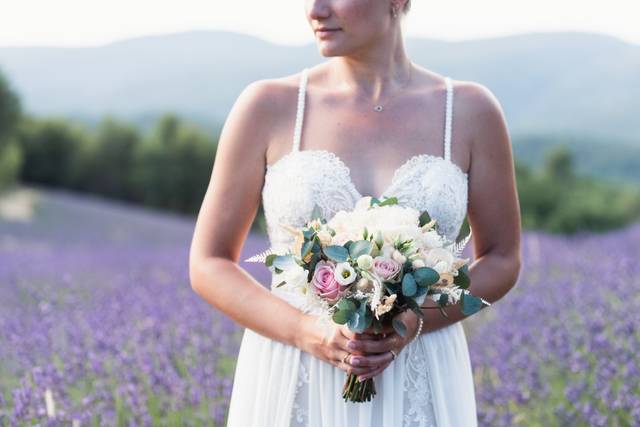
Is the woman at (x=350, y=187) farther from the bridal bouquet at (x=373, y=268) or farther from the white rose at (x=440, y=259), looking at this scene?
the white rose at (x=440, y=259)

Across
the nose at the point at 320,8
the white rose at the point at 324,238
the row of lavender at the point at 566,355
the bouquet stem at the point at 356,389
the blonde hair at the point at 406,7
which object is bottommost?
the row of lavender at the point at 566,355

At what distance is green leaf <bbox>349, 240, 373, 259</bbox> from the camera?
6.15ft

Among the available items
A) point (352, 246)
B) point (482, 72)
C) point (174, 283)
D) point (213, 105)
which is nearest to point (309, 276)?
point (352, 246)

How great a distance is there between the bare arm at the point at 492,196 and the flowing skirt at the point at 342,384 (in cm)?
18

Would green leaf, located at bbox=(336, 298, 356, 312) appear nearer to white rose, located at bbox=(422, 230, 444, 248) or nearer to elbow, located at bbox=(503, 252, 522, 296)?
white rose, located at bbox=(422, 230, 444, 248)

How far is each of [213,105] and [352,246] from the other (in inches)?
4211

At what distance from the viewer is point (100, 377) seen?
377 cm

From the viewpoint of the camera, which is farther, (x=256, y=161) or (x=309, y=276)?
(x=256, y=161)

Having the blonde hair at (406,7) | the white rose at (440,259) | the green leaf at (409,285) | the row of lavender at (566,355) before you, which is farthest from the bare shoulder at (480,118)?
the row of lavender at (566,355)

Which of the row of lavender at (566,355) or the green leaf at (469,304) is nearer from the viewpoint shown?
the green leaf at (469,304)

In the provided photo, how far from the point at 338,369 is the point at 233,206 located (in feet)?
1.59

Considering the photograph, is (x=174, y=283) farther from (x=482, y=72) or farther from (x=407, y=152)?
(x=482, y=72)

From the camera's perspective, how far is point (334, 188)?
229 centimetres

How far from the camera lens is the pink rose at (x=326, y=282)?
1873 millimetres
